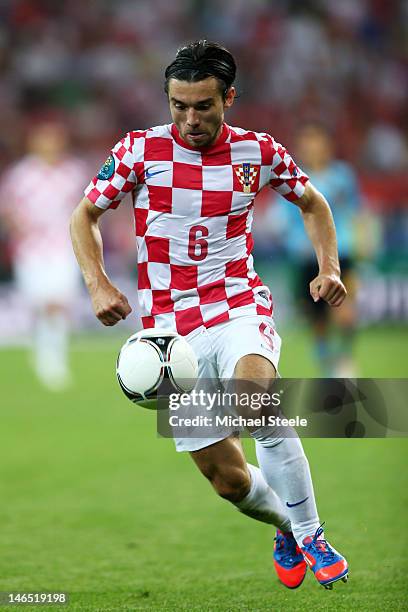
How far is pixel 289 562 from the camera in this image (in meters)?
4.21

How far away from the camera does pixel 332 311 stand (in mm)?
9625

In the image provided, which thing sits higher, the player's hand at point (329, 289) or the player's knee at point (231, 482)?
the player's hand at point (329, 289)

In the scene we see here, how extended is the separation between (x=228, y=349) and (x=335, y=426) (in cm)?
97

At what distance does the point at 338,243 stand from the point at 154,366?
5.59 m

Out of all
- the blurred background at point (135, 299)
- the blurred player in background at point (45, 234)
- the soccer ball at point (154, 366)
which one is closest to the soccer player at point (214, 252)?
the soccer ball at point (154, 366)

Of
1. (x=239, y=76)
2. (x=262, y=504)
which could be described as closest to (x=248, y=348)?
(x=262, y=504)

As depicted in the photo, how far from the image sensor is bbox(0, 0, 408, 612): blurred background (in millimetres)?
4711

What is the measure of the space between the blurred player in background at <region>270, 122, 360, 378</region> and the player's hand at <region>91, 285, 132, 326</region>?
542 cm

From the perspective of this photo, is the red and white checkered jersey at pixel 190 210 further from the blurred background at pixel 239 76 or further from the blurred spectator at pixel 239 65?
the blurred spectator at pixel 239 65

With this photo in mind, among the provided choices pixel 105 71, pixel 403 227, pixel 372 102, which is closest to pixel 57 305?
pixel 403 227

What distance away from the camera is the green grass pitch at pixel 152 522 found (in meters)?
4.12

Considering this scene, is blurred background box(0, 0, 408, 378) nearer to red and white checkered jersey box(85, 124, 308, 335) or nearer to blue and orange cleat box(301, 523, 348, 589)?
red and white checkered jersey box(85, 124, 308, 335)

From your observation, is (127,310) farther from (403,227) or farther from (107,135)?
(107,135)

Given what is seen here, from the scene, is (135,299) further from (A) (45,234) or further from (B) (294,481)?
(B) (294,481)
